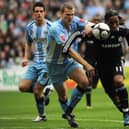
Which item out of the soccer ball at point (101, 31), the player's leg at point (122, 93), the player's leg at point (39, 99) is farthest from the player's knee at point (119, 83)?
the player's leg at point (39, 99)

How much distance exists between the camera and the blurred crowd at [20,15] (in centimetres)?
2759

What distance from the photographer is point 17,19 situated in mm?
28938

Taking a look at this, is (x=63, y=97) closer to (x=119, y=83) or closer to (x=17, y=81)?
(x=119, y=83)

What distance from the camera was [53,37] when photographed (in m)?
13.0

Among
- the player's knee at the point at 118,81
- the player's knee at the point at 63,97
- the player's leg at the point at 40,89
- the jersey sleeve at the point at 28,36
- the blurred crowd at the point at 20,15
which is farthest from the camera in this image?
the blurred crowd at the point at 20,15

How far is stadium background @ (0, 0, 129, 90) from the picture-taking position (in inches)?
1029

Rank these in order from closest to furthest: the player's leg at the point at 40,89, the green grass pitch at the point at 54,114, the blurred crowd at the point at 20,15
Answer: the green grass pitch at the point at 54,114
the player's leg at the point at 40,89
the blurred crowd at the point at 20,15

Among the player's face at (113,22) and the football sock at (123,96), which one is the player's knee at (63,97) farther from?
the player's face at (113,22)

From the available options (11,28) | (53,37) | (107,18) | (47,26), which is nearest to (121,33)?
(107,18)

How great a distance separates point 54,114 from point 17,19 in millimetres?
12838

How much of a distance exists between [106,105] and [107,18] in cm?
668

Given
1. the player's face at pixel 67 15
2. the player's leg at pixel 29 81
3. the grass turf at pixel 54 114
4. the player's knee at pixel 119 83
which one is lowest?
the grass turf at pixel 54 114

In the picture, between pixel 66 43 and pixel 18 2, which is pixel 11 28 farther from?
pixel 66 43

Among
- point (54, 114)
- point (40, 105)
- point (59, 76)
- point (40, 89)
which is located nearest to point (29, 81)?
point (40, 89)
